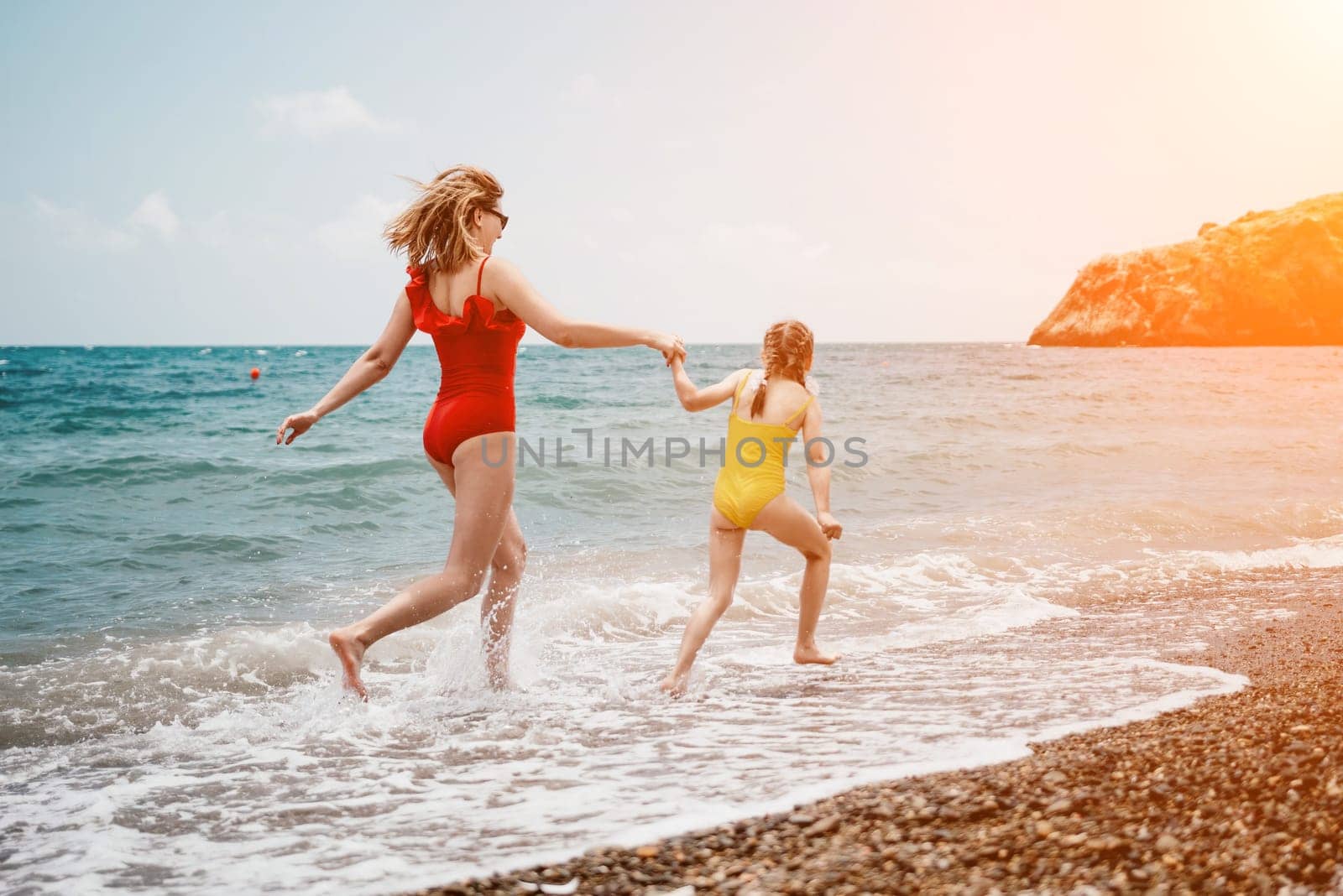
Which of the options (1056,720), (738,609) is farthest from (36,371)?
(1056,720)

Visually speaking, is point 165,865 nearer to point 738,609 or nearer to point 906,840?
point 906,840

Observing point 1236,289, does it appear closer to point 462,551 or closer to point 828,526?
point 828,526

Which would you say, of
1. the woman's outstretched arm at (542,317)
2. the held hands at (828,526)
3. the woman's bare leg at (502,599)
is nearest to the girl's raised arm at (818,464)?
the held hands at (828,526)

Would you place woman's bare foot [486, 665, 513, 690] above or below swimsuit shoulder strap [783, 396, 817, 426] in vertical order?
below

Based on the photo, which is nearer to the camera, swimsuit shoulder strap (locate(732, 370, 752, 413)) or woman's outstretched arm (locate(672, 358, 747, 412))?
woman's outstretched arm (locate(672, 358, 747, 412))

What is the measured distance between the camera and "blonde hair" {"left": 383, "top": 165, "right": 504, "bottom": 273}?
396 centimetres

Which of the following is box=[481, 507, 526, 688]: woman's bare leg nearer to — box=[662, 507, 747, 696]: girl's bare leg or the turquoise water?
the turquoise water

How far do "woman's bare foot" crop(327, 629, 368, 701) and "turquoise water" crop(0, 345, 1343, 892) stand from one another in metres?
0.15

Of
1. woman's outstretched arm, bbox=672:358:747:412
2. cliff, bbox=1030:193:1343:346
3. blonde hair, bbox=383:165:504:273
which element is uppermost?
cliff, bbox=1030:193:1343:346

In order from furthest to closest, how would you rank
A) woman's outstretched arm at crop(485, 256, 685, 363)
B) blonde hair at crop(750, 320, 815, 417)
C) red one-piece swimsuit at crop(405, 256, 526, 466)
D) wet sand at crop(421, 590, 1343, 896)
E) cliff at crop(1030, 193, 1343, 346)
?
cliff at crop(1030, 193, 1343, 346) → blonde hair at crop(750, 320, 815, 417) → red one-piece swimsuit at crop(405, 256, 526, 466) → woman's outstretched arm at crop(485, 256, 685, 363) → wet sand at crop(421, 590, 1343, 896)

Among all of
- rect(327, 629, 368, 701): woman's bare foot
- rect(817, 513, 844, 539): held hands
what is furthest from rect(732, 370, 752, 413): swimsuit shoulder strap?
rect(327, 629, 368, 701): woman's bare foot

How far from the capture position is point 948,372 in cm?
4219

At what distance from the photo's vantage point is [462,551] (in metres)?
4.07

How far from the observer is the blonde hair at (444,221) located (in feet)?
13.0
